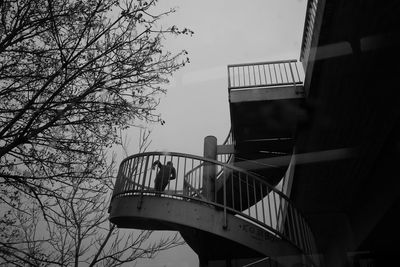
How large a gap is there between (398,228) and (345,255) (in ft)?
6.91

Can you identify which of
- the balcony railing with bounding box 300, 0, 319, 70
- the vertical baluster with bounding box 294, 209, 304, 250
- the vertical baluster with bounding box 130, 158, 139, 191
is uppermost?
the balcony railing with bounding box 300, 0, 319, 70

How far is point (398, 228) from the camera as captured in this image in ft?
17.9

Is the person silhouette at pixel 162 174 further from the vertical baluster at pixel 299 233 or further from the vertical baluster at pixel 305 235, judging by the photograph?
the vertical baluster at pixel 305 235

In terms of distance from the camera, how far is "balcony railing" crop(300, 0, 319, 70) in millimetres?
5076

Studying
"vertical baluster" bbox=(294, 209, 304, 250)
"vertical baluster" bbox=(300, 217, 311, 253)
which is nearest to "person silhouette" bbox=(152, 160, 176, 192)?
"vertical baluster" bbox=(294, 209, 304, 250)

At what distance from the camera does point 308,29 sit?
564 centimetres

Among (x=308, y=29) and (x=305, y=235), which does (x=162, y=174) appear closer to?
(x=305, y=235)

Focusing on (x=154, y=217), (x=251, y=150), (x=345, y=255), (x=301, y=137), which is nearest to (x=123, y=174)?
(x=154, y=217)

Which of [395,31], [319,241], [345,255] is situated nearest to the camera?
[395,31]

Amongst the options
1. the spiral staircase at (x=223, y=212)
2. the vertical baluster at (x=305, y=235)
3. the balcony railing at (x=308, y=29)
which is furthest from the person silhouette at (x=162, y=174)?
the balcony railing at (x=308, y=29)

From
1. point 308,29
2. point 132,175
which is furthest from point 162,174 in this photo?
point 308,29

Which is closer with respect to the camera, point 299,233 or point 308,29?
point 299,233

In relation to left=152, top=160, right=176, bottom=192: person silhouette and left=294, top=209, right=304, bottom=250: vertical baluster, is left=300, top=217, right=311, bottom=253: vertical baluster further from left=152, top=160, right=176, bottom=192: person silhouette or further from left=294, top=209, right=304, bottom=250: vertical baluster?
left=152, top=160, right=176, bottom=192: person silhouette

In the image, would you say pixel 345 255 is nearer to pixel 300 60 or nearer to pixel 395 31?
pixel 300 60
